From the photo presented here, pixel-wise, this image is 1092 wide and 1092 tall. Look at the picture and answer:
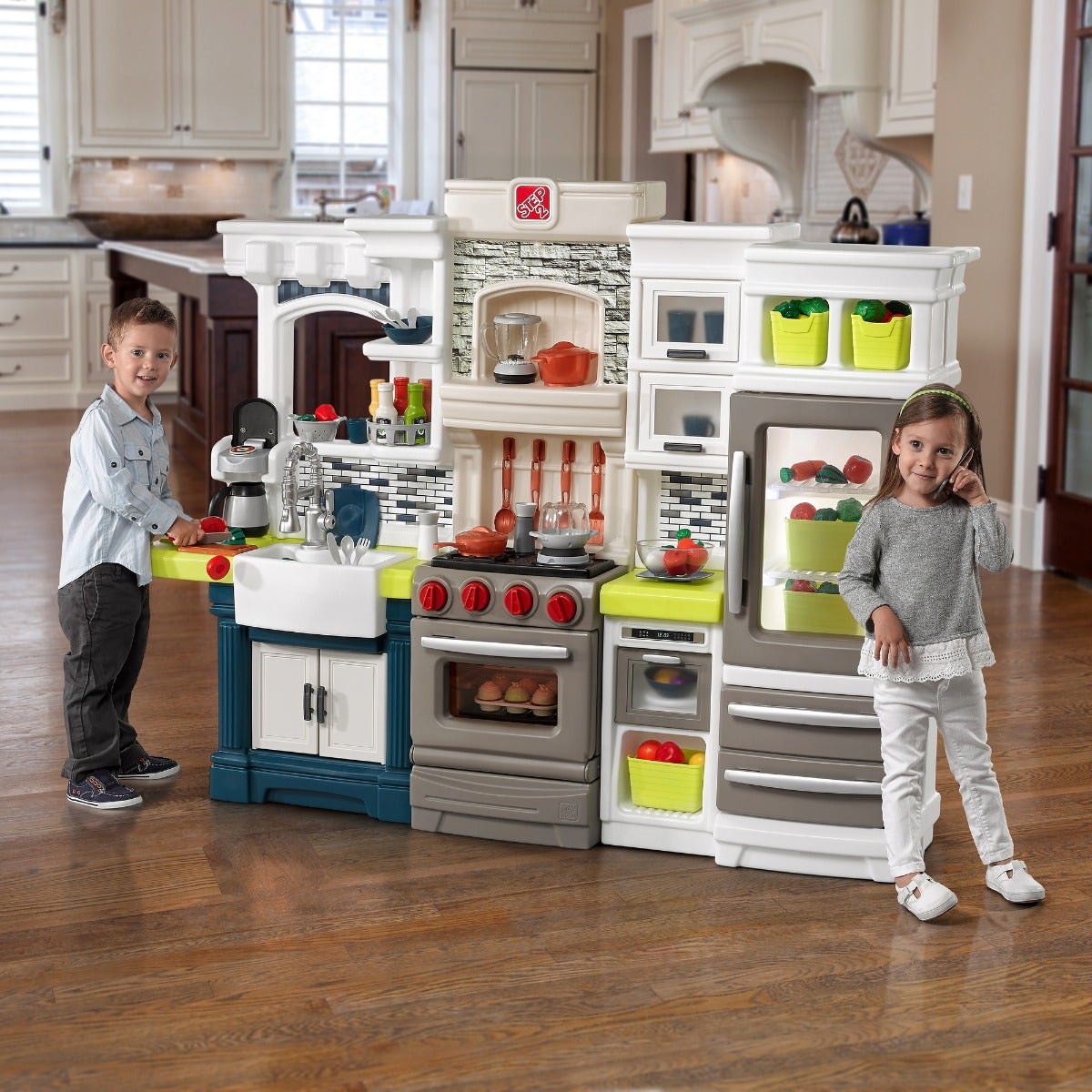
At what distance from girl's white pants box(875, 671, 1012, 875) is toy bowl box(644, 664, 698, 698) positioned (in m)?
0.43

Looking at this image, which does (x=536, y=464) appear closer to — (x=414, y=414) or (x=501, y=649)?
(x=414, y=414)

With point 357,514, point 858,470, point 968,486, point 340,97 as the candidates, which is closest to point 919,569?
point 968,486

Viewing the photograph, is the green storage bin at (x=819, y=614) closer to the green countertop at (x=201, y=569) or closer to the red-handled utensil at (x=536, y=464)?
the red-handled utensil at (x=536, y=464)

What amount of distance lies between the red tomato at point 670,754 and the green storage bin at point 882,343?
86cm

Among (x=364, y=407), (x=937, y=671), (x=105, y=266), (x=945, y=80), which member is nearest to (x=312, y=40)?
(x=105, y=266)

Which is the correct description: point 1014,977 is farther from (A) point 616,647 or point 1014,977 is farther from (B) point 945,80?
(B) point 945,80

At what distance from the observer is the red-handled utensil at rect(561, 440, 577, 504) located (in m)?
3.40

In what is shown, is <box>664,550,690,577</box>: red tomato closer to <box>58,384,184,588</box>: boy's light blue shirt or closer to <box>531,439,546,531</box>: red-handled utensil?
<box>531,439,546,531</box>: red-handled utensil

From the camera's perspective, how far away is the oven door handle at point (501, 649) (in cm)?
311

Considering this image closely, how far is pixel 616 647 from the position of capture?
3146 mm

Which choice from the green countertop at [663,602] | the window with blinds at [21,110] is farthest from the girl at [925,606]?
the window with blinds at [21,110]

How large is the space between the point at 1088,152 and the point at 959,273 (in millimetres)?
2788

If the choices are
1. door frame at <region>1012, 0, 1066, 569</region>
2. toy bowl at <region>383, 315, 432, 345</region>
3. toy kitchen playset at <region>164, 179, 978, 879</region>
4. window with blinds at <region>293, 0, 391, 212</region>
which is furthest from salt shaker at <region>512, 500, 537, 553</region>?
window with blinds at <region>293, 0, 391, 212</region>

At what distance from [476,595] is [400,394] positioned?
65 cm
